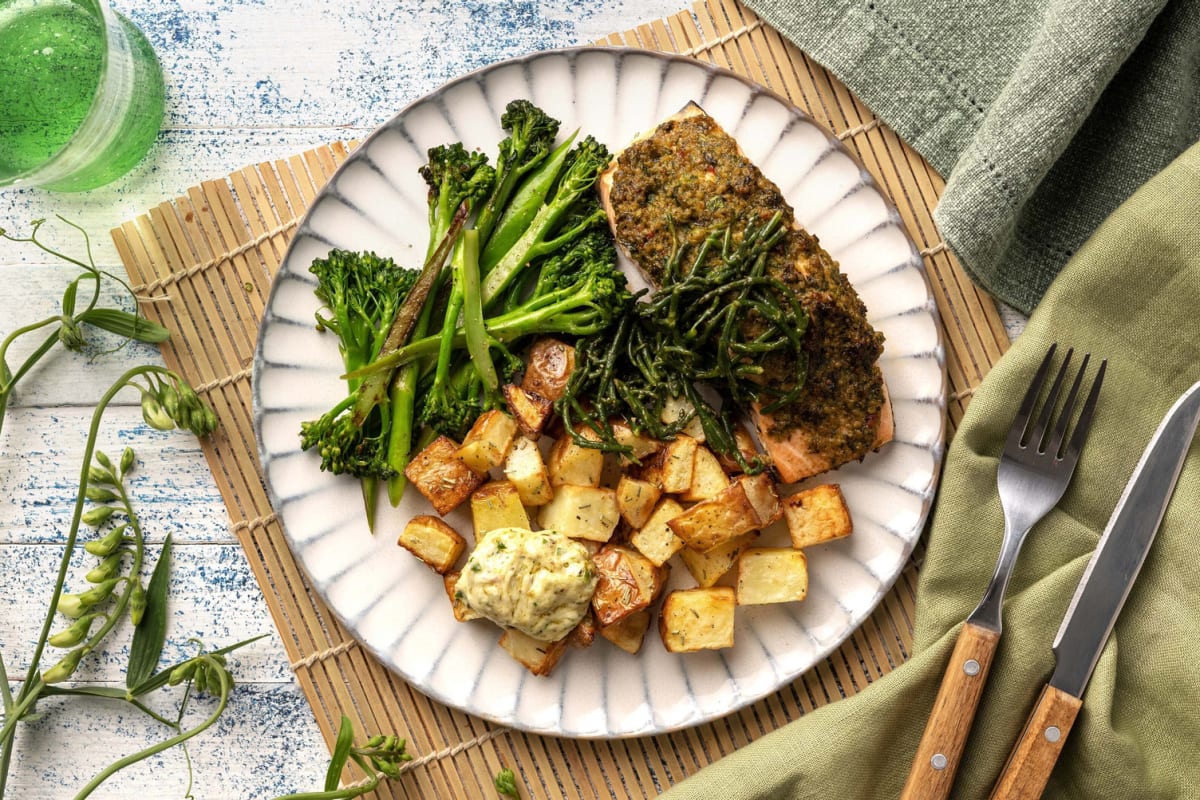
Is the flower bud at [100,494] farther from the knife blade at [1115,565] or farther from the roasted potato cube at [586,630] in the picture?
the knife blade at [1115,565]

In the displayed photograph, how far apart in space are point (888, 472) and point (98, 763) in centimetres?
343

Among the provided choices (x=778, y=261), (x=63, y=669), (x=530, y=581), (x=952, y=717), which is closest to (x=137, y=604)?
(x=63, y=669)

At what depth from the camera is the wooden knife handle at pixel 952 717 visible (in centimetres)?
325

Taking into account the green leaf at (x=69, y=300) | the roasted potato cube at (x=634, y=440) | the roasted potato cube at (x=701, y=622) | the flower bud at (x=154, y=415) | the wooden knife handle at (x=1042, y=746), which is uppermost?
the green leaf at (x=69, y=300)

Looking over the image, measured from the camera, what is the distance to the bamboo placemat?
365 cm

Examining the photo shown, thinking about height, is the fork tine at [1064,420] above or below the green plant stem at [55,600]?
below

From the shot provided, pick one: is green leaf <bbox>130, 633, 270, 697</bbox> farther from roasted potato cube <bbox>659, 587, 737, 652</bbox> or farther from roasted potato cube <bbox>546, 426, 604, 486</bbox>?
roasted potato cube <bbox>659, 587, 737, 652</bbox>

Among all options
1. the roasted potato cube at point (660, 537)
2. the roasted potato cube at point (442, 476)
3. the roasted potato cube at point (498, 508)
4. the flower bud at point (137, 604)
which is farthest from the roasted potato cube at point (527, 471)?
the flower bud at point (137, 604)

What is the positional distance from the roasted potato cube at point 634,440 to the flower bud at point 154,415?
1.75 meters

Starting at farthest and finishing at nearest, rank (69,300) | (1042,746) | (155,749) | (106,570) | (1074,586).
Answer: (106,570) → (69,300) → (155,749) → (1074,586) → (1042,746)

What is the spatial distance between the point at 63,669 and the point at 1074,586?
152 inches

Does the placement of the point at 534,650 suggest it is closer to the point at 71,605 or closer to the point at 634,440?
the point at 634,440

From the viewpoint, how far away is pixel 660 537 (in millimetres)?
3465

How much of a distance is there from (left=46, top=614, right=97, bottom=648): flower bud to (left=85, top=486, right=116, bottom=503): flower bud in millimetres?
471
